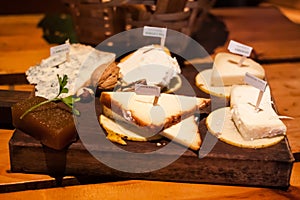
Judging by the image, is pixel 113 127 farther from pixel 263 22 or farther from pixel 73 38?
pixel 263 22

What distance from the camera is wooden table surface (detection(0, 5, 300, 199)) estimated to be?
1.06 m

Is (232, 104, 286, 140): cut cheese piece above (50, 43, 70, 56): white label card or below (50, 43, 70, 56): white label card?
below

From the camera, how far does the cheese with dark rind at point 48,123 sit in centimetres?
103

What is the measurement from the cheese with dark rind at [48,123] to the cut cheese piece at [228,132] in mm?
315

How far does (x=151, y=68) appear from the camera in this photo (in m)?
1.26

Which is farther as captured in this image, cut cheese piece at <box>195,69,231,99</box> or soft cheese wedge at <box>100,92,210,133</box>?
cut cheese piece at <box>195,69,231,99</box>

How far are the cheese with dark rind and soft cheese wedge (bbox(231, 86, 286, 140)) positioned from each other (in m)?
0.37

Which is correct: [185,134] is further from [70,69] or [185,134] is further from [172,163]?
[70,69]

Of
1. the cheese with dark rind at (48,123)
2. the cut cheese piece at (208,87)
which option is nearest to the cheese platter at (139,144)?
the cheese with dark rind at (48,123)

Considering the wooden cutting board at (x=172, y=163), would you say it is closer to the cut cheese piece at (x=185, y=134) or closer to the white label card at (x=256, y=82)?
the cut cheese piece at (x=185, y=134)

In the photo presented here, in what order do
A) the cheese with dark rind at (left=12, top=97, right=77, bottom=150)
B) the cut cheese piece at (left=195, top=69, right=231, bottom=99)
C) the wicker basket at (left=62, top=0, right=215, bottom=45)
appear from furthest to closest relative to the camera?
the wicker basket at (left=62, top=0, right=215, bottom=45)
the cut cheese piece at (left=195, top=69, right=231, bottom=99)
the cheese with dark rind at (left=12, top=97, right=77, bottom=150)

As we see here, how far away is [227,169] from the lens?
41.6 inches

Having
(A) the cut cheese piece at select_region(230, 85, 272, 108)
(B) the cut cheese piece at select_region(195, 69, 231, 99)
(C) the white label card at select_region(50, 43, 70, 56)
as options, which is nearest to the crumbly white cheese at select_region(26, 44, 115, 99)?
(C) the white label card at select_region(50, 43, 70, 56)

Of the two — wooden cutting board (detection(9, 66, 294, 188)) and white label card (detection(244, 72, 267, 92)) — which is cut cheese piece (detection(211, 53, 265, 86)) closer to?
white label card (detection(244, 72, 267, 92))
